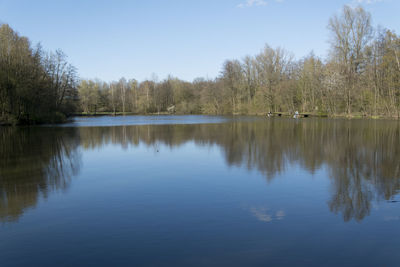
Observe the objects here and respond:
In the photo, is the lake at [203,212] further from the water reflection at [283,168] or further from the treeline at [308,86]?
the treeline at [308,86]

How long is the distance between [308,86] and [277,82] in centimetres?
713

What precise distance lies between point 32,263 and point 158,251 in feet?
5.50

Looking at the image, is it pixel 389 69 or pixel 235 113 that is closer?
pixel 389 69

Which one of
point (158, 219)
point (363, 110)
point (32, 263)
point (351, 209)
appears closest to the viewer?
point (32, 263)

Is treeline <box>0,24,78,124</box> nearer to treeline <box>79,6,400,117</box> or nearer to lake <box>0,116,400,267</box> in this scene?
lake <box>0,116,400,267</box>

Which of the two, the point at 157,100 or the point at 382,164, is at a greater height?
the point at 157,100

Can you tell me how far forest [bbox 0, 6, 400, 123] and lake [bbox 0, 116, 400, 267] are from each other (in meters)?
26.9

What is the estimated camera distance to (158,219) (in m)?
5.83

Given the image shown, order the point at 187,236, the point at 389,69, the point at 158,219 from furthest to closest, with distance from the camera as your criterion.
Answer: the point at 389,69 → the point at 158,219 → the point at 187,236

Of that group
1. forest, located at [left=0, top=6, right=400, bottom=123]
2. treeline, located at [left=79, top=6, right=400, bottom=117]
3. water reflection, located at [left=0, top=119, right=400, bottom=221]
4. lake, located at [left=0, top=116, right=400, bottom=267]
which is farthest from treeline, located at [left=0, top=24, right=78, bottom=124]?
treeline, located at [left=79, top=6, right=400, bottom=117]

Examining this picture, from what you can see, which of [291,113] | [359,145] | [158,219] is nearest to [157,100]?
[291,113]

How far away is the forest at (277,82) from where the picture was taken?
3462 centimetres

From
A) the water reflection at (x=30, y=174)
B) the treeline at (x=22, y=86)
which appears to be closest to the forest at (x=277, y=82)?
the treeline at (x=22, y=86)

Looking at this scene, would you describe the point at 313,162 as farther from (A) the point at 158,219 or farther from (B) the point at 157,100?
(B) the point at 157,100
